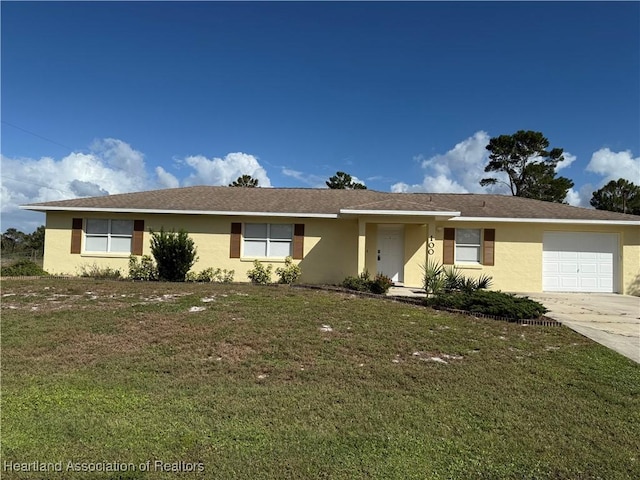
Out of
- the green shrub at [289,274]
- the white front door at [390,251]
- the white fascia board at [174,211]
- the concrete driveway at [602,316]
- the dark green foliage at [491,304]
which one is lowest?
the concrete driveway at [602,316]

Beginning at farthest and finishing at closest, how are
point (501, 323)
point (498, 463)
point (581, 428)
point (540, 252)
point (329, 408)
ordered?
point (540, 252), point (501, 323), point (329, 408), point (581, 428), point (498, 463)

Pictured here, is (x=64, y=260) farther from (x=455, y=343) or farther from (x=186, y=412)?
(x=455, y=343)

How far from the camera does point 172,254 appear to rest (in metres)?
12.9

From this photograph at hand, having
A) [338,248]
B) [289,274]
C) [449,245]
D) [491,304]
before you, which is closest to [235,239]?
[289,274]

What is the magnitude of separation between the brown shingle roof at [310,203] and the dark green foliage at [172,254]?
75.5 inches

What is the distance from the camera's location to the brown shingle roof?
1423 cm

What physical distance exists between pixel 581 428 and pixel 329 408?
8.72ft

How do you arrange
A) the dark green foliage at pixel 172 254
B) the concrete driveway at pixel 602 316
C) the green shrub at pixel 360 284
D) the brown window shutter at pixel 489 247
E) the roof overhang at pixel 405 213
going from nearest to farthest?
the concrete driveway at pixel 602 316, the green shrub at pixel 360 284, the roof overhang at pixel 405 213, the dark green foliage at pixel 172 254, the brown window shutter at pixel 489 247

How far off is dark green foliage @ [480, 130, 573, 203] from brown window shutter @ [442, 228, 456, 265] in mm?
20647

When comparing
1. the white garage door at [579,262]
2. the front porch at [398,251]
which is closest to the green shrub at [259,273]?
the front porch at [398,251]

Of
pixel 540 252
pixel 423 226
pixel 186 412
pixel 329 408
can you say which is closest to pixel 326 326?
pixel 329 408

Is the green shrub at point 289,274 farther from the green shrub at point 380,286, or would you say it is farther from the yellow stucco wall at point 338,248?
the green shrub at point 380,286

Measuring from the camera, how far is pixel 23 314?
784 cm

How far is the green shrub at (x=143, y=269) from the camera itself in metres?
13.6
